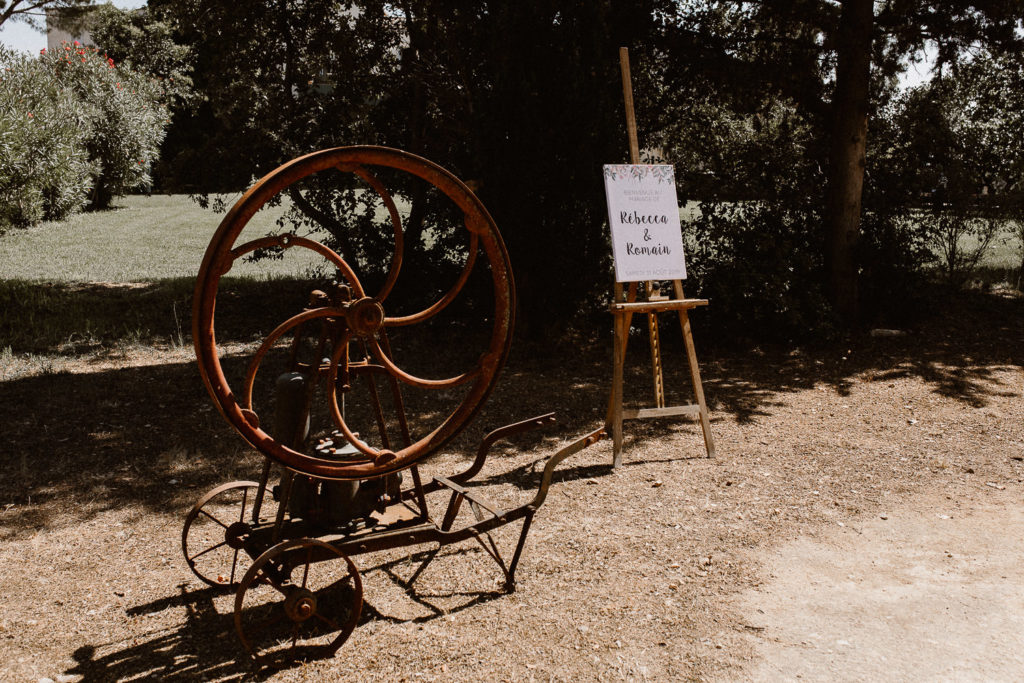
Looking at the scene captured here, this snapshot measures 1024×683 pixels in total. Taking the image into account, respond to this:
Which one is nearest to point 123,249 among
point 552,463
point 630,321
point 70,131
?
point 70,131

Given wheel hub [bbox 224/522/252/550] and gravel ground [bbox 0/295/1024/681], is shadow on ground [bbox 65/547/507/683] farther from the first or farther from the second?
wheel hub [bbox 224/522/252/550]

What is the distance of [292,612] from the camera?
10.0ft

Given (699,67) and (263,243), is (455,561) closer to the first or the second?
(263,243)

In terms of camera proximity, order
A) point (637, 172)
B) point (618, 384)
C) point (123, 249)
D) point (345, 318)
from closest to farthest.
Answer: point (345, 318), point (637, 172), point (618, 384), point (123, 249)

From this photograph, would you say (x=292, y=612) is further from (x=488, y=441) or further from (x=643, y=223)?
(x=643, y=223)

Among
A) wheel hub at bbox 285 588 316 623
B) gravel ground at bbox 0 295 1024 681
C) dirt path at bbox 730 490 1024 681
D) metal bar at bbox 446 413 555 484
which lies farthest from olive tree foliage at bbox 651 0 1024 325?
wheel hub at bbox 285 588 316 623

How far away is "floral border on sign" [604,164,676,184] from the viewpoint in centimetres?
520

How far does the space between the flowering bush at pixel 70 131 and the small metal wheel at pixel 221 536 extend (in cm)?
906

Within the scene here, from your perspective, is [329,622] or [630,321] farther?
[630,321]

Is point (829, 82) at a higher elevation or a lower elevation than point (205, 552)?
higher

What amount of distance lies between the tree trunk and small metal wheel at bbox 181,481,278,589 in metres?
7.12

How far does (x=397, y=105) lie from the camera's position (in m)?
9.21

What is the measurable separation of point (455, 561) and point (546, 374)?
3884 mm

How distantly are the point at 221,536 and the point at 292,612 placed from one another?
1437 mm
